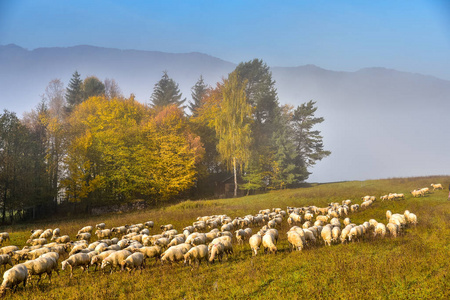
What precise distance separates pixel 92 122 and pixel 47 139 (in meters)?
6.71

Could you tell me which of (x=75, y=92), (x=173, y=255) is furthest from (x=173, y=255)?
(x=75, y=92)

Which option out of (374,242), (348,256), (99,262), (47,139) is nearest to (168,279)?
(99,262)

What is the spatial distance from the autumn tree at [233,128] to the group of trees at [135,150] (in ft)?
0.55

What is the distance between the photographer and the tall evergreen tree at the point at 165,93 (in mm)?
69750

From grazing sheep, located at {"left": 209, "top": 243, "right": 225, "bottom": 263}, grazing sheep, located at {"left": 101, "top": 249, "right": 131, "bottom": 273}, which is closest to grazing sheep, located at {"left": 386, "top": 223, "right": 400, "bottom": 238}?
grazing sheep, located at {"left": 209, "top": 243, "right": 225, "bottom": 263}

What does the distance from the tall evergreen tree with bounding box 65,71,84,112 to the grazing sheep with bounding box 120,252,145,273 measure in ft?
193

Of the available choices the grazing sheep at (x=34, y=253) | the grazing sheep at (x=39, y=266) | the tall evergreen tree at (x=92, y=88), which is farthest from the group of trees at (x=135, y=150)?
the grazing sheep at (x=39, y=266)

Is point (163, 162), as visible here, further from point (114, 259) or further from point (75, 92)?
point (75, 92)

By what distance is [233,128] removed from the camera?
142 ft

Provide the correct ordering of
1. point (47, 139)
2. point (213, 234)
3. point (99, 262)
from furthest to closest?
1. point (47, 139)
2. point (213, 234)
3. point (99, 262)

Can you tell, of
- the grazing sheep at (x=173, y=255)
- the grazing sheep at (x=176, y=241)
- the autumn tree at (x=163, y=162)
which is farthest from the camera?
the autumn tree at (x=163, y=162)

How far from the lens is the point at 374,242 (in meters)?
11.8

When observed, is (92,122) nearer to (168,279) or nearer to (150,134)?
(150,134)

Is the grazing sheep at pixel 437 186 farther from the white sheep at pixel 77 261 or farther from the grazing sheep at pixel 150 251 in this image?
the white sheep at pixel 77 261
